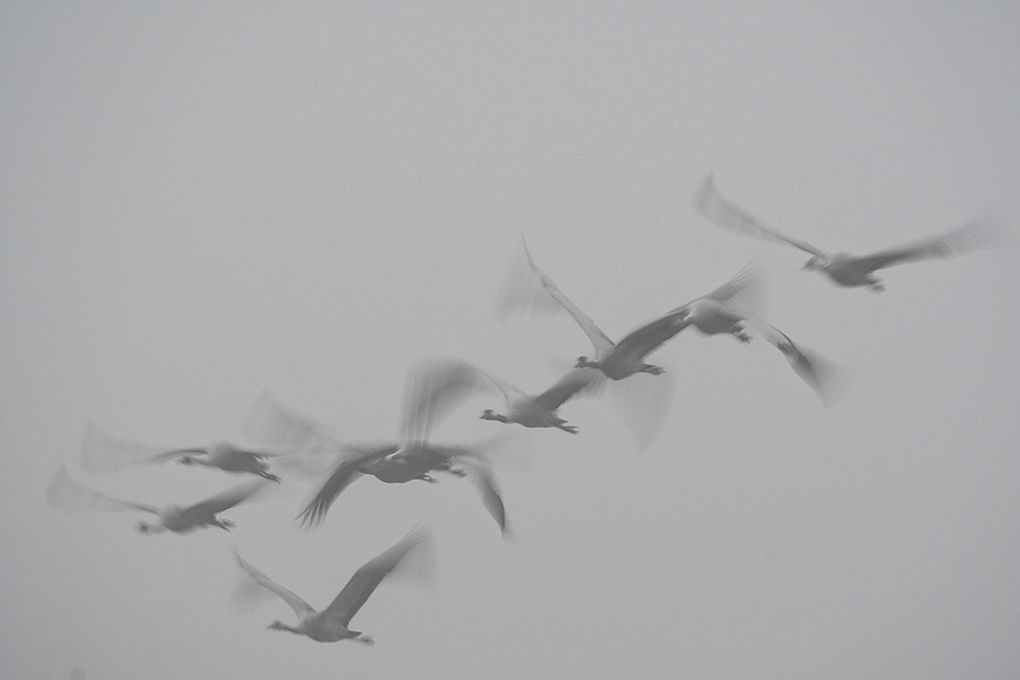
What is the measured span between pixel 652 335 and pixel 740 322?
0.93 ft

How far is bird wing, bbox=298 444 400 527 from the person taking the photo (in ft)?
11.5

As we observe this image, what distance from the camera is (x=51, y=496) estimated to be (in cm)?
559

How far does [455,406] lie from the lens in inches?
143

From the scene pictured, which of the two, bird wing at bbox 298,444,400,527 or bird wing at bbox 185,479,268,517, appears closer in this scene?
bird wing at bbox 298,444,400,527

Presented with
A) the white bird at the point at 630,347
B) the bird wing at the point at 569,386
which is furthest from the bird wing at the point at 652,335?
the bird wing at the point at 569,386

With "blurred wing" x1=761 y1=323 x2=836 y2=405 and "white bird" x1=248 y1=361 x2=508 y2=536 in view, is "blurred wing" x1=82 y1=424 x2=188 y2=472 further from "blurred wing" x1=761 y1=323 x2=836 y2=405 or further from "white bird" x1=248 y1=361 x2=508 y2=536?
"blurred wing" x1=761 y1=323 x2=836 y2=405

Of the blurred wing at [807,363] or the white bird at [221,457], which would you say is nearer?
the blurred wing at [807,363]

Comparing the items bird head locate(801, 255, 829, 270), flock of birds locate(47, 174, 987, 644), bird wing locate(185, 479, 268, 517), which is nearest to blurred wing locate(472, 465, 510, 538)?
flock of birds locate(47, 174, 987, 644)

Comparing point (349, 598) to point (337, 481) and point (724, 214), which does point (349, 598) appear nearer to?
point (337, 481)

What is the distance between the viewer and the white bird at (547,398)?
353 cm

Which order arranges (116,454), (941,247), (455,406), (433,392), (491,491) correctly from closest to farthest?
(941,247) < (433,392) < (455,406) < (491,491) < (116,454)

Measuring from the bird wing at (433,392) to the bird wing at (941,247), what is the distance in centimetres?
145

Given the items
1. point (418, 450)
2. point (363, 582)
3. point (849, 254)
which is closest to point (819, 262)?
point (849, 254)

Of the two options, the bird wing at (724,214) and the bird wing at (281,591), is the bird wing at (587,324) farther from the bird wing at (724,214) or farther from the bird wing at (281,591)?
the bird wing at (281,591)
